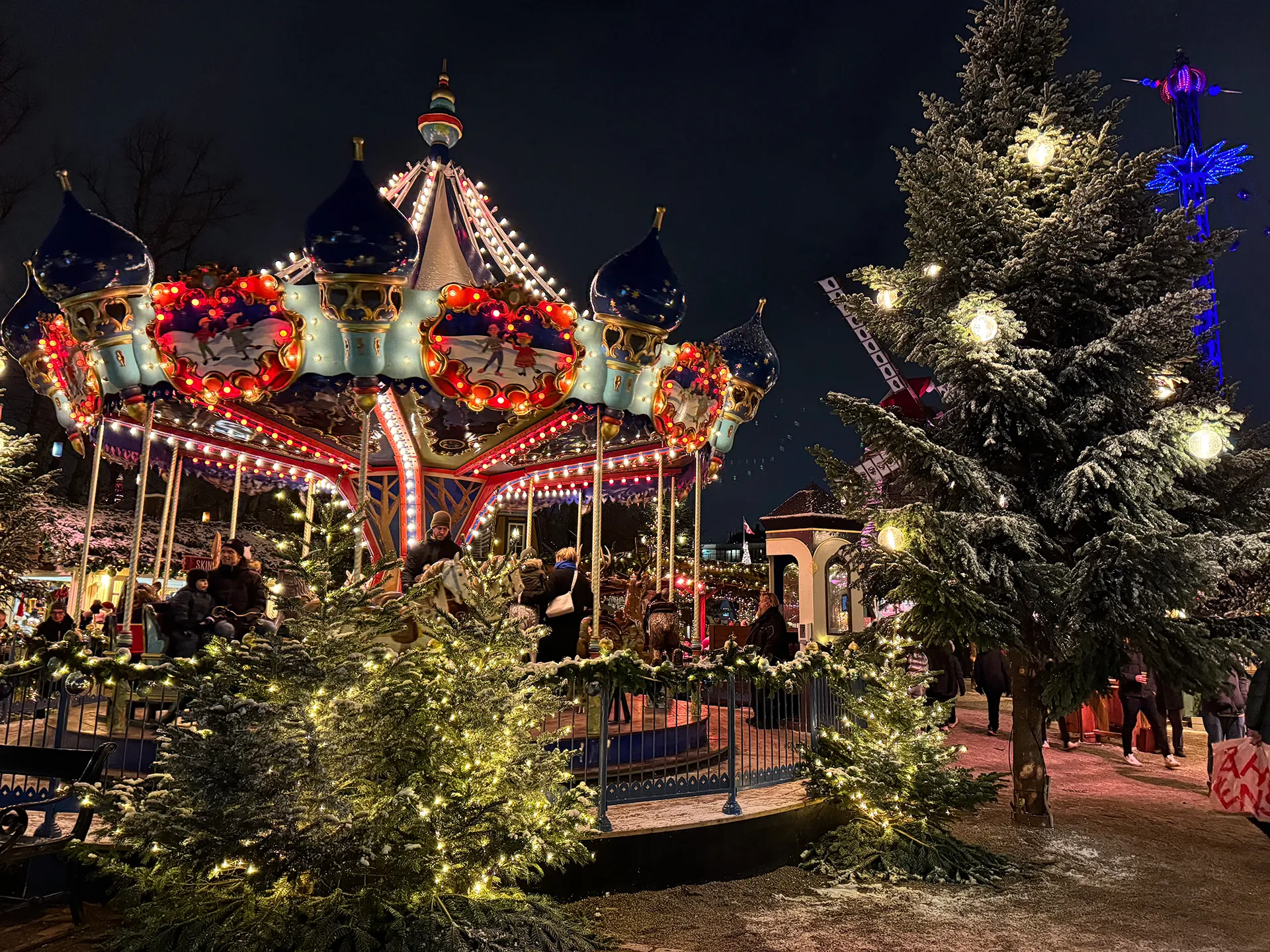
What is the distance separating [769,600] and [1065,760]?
4.39 metres

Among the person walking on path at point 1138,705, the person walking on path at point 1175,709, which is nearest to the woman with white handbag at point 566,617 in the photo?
the person walking on path at point 1138,705

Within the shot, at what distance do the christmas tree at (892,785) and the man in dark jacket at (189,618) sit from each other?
5934 millimetres

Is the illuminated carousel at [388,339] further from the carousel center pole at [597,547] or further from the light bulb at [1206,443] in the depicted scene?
the light bulb at [1206,443]

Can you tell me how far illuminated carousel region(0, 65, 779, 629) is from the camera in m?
7.90

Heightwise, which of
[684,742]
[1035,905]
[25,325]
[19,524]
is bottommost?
Result: [1035,905]

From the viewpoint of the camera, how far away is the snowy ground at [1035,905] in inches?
195

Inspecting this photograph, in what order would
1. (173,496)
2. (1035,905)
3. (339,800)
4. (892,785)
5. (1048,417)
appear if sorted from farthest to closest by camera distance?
Answer: (173,496) < (1048,417) < (892,785) < (1035,905) < (339,800)

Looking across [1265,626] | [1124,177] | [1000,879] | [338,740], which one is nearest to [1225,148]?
[1124,177]

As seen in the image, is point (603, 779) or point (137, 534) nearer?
point (603, 779)

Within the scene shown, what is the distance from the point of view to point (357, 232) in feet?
24.1

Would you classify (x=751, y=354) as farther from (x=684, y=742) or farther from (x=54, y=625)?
(x=54, y=625)

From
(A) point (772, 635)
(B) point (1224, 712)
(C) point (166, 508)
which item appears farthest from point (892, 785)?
(C) point (166, 508)

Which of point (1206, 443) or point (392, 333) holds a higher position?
point (392, 333)

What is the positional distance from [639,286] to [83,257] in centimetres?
532
